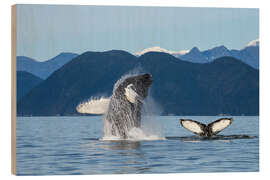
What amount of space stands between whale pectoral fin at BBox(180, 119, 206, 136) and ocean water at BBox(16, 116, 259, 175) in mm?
223

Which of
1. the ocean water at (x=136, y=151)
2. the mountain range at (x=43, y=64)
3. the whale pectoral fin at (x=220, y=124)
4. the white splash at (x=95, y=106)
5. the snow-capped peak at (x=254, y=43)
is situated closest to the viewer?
the ocean water at (x=136, y=151)

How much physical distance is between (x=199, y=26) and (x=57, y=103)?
206 inches

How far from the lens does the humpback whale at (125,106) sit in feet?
64.6

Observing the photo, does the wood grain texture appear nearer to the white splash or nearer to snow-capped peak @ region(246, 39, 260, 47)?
the white splash

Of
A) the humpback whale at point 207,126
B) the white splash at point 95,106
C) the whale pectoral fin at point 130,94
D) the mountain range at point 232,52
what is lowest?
the humpback whale at point 207,126

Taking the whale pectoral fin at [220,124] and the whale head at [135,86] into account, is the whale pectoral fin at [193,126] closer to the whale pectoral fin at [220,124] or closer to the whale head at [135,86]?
the whale pectoral fin at [220,124]

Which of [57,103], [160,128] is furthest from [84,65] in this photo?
[160,128]

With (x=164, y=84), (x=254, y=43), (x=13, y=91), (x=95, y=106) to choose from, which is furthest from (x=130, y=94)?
(x=13, y=91)

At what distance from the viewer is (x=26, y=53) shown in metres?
17.0

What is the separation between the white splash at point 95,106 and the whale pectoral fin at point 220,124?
9.87ft

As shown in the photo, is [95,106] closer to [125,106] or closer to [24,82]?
[125,106]

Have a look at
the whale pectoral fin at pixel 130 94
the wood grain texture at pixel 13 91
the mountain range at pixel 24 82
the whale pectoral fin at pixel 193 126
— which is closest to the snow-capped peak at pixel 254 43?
the whale pectoral fin at pixel 193 126

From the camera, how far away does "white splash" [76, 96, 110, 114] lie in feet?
64.3
